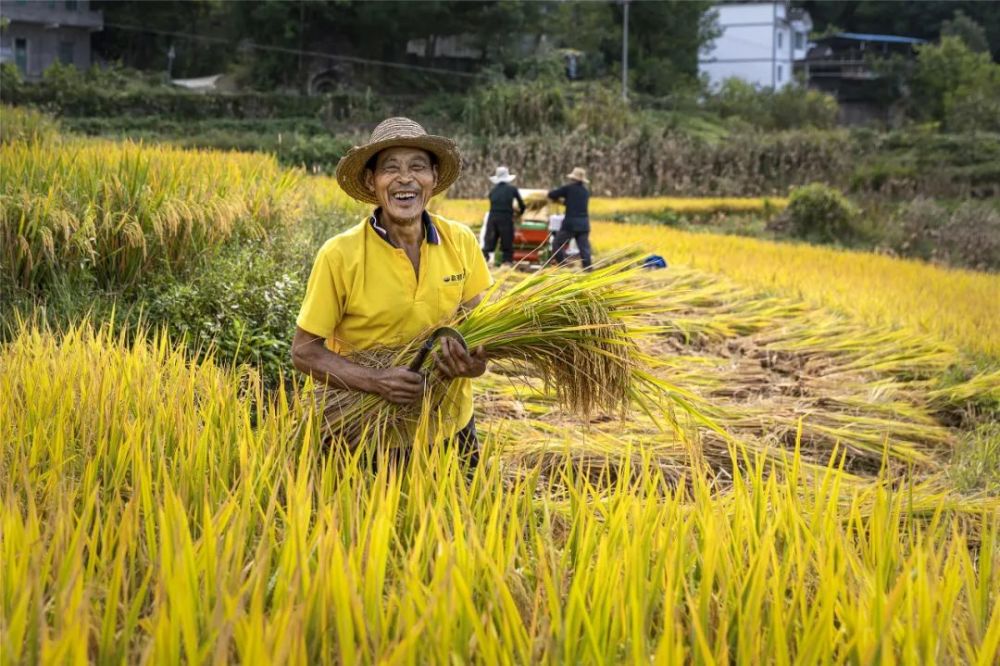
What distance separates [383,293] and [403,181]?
297 mm

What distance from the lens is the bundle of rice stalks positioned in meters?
2.67

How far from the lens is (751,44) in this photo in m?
49.2

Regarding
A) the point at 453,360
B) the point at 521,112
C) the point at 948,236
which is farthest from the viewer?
the point at 521,112

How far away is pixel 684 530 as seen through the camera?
73.9 inches

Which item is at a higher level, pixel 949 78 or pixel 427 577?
pixel 949 78

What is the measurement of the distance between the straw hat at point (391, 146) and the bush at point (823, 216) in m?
14.4

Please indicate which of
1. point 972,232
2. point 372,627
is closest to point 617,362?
point 372,627

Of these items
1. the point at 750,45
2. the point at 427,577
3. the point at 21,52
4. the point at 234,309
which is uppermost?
the point at 750,45

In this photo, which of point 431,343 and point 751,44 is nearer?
point 431,343

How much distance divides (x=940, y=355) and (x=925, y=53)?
39915 mm

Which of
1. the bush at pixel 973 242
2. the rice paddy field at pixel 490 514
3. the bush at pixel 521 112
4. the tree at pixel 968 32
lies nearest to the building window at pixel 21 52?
the bush at pixel 521 112

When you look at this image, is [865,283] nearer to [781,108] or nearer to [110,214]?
[110,214]

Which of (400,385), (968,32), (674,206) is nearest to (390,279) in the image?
(400,385)

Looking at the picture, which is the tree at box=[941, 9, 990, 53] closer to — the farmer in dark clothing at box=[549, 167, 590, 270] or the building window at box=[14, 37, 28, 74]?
the building window at box=[14, 37, 28, 74]
